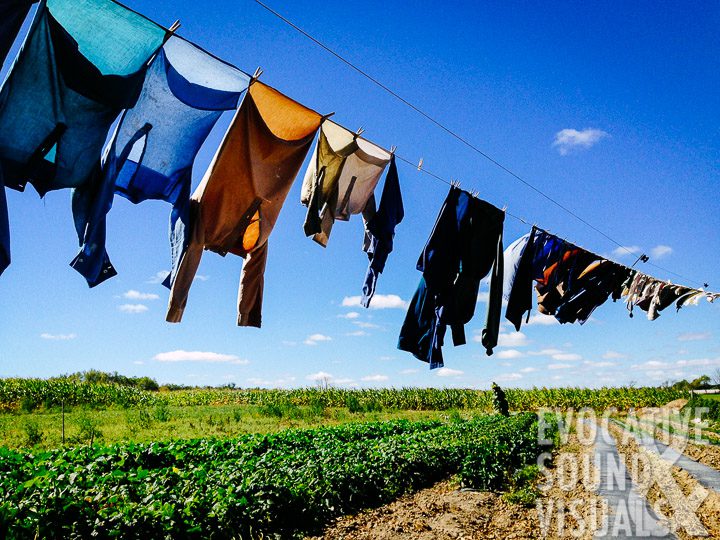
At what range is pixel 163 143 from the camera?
3.96 m

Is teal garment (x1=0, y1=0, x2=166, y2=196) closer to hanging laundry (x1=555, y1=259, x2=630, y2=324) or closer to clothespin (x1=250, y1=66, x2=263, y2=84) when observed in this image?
clothespin (x1=250, y1=66, x2=263, y2=84)

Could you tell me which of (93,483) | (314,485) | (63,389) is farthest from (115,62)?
(63,389)

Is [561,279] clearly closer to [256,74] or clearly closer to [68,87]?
[256,74]

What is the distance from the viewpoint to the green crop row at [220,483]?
487cm

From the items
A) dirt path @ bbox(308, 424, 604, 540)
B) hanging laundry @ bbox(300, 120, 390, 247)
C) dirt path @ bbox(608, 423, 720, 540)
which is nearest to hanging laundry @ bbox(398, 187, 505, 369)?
hanging laundry @ bbox(300, 120, 390, 247)

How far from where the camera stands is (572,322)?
9.92 metres

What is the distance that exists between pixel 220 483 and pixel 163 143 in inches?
176

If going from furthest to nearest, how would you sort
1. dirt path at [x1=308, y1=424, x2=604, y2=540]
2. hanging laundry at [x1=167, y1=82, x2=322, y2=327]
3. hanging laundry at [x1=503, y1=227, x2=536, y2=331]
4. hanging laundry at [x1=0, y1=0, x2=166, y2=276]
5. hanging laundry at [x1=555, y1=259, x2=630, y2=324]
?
hanging laundry at [x1=555, y1=259, x2=630, y2=324], hanging laundry at [x1=503, y1=227, x2=536, y2=331], dirt path at [x1=308, y1=424, x2=604, y2=540], hanging laundry at [x1=167, y1=82, x2=322, y2=327], hanging laundry at [x1=0, y1=0, x2=166, y2=276]

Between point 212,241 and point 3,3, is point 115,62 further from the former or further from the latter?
point 212,241

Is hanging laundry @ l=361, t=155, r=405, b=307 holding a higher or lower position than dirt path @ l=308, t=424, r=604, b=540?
higher

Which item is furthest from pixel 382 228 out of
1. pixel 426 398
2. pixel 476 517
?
pixel 426 398

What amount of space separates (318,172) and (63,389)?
3237 cm

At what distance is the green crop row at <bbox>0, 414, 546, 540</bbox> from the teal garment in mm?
3099

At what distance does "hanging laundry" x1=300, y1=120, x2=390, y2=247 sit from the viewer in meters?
4.99
